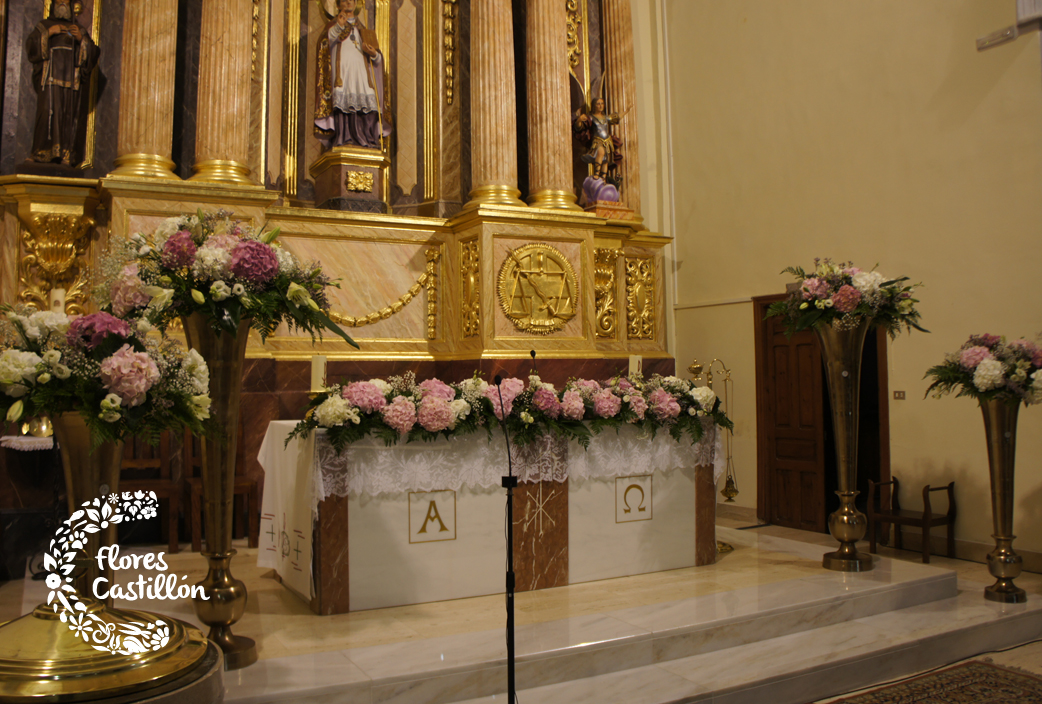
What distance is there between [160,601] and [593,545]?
2549mm

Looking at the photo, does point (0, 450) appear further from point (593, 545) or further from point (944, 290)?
point (944, 290)

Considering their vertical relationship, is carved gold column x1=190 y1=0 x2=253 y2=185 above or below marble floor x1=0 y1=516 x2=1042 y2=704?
above

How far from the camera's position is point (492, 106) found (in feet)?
25.9

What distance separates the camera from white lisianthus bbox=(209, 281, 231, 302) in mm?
3232

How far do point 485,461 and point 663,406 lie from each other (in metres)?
1.25

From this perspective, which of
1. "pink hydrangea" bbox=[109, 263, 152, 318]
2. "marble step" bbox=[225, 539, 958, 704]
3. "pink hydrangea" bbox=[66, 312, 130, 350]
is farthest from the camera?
"marble step" bbox=[225, 539, 958, 704]

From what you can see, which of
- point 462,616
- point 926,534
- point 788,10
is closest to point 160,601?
point 462,616

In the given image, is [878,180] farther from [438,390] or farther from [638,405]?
[438,390]

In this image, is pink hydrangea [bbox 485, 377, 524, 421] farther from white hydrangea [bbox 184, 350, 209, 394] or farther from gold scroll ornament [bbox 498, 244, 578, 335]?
gold scroll ornament [bbox 498, 244, 578, 335]

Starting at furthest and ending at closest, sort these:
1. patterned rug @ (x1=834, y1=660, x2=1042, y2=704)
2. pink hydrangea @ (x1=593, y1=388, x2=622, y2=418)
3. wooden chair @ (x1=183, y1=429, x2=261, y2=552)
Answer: wooden chair @ (x1=183, y1=429, x2=261, y2=552), pink hydrangea @ (x1=593, y1=388, x2=622, y2=418), patterned rug @ (x1=834, y1=660, x2=1042, y2=704)

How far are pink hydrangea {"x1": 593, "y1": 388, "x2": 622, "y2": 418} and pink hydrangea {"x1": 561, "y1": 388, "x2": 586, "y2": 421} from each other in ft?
0.45

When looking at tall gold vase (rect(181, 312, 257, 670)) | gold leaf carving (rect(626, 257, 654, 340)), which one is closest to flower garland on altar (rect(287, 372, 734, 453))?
tall gold vase (rect(181, 312, 257, 670))

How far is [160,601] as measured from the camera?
4.52 meters

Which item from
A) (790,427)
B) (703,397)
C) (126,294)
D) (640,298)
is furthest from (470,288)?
(126,294)
